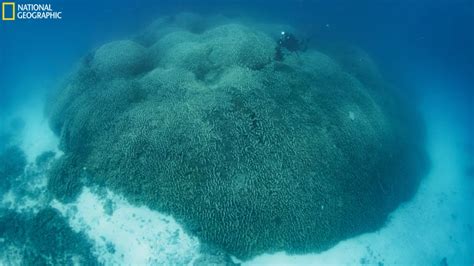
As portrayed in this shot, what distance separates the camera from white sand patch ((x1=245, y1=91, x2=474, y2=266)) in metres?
11.1

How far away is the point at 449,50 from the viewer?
45.8 m

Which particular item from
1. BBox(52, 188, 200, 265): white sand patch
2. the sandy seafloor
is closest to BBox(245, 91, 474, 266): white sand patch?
the sandy seafloor

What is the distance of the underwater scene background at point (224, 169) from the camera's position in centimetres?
991

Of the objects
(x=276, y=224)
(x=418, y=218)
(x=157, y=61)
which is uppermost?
(x=157, y=61)

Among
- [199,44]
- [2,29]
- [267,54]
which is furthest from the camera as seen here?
[2,29]

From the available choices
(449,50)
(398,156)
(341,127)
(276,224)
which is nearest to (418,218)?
(398,156)

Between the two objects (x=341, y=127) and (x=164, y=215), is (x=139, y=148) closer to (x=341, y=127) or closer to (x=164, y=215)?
(x=164, y=215)

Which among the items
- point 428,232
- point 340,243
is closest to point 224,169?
point 340,243

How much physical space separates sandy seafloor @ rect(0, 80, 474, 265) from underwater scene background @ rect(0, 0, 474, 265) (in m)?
0.06

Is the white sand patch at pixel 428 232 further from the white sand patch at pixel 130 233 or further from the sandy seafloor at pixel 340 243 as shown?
the white sand patch at pixel 130 233

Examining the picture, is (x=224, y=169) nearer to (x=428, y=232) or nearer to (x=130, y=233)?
(x=130, y=233)

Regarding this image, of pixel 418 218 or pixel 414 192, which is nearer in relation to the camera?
pixel 418 218

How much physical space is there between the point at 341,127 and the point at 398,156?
16.1 ft

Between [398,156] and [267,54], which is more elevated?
[267,54]
